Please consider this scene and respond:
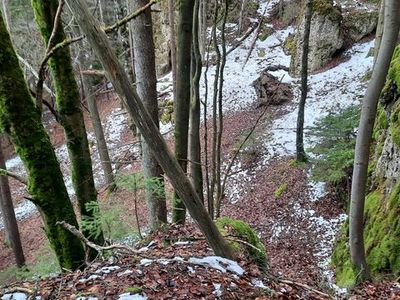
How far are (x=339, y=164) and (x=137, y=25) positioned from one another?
6483 mm

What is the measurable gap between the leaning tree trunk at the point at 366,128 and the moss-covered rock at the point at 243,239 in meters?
1.26

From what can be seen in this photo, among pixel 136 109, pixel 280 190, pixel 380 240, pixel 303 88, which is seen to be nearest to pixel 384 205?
pixel 380 240

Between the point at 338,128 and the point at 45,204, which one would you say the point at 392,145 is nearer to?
the point at 338,128

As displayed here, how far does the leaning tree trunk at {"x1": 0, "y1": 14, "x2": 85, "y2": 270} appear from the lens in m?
3.92

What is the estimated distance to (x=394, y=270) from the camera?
495 centimetres

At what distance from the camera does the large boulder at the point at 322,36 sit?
17.9 metres

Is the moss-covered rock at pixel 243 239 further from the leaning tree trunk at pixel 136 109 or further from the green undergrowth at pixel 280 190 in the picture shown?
the green undergrowth at pixel 280 190

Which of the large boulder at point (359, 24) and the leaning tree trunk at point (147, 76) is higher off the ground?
the large boulder at point (359, 24)

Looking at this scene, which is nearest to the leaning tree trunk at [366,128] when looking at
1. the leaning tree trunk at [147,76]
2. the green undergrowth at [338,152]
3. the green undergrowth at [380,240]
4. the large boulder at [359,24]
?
the green undergrowth at [380,240]

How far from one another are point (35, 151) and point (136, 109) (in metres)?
2.25

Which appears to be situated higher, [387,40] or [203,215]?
[387,40]

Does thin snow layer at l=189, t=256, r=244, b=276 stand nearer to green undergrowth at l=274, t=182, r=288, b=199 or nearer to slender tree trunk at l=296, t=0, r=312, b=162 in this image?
green undergrowth at l=274, t=182, r=288, b=199

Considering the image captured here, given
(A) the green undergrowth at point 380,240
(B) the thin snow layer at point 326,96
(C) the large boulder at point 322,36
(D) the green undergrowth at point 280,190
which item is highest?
(C) the large boulder at point 322,36

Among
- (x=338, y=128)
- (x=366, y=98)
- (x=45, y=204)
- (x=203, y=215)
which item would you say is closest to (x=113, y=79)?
(x=203, y=215)
